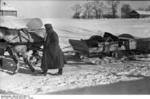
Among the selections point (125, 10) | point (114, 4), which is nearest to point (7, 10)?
point (114, 4)

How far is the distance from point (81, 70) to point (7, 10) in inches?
35.7

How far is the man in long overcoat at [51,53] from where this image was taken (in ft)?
8.86

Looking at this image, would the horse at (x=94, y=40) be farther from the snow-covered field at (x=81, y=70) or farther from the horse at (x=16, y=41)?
the horse at (x=16, y=41)

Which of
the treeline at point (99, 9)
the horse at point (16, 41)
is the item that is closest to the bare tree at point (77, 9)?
the treeline at point (99, 9)

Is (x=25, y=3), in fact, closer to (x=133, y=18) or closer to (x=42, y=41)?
(x=42, y=41)

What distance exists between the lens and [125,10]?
2.80m

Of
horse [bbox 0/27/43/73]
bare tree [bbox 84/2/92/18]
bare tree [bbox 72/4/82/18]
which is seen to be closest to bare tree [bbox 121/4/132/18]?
bare tree [bbox 84/2/92/18]

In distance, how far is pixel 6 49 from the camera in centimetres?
268

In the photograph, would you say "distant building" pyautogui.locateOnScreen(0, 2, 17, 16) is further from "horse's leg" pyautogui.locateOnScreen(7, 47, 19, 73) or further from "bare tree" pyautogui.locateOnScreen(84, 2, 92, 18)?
"bare tree" pyautogui.locateOnScreen(84, 2, 92, 18)

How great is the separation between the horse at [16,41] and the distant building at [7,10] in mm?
140

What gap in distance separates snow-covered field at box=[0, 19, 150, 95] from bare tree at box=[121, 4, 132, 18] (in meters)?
0.05

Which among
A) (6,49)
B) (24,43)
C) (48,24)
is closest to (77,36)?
Answer: (48,24)

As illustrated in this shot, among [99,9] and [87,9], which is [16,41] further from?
[99,9]

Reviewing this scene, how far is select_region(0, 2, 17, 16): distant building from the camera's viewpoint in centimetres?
267
